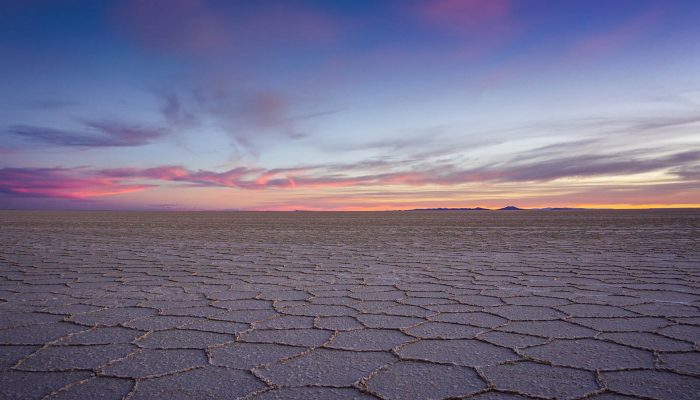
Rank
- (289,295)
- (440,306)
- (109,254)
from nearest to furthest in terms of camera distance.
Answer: (440,306), (289,295), (109,254)

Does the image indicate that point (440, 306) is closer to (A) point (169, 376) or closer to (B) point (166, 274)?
(A) point (169, 376)

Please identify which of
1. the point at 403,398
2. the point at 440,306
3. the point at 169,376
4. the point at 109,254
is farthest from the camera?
the point at 109,254

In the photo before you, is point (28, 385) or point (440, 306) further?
point (440, 306)

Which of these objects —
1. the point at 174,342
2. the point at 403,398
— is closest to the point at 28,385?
the point at 174,342

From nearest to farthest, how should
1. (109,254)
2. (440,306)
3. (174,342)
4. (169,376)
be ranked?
1. (169,376)
2. (174,342)
3. (440,306)
4. (109,254)

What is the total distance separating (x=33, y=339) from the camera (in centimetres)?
196

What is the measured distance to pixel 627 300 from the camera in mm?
2756

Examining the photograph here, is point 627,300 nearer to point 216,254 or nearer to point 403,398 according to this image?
point 403,398

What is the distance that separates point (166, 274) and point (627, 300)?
11.5ft

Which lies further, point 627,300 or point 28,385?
point 627,300

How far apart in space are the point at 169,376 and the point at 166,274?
2.55 m

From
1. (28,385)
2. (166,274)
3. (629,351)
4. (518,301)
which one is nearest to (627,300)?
(518,301)

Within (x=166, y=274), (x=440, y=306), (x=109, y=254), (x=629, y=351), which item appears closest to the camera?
(x=629, y=351)

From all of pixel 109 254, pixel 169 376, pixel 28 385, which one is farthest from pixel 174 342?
pixel 109 254
